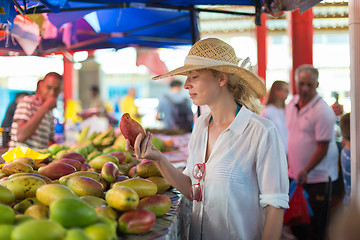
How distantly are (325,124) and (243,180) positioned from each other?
2006 mm

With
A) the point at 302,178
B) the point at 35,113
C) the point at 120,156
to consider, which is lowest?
the point at 302,178

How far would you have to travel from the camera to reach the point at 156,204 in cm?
144

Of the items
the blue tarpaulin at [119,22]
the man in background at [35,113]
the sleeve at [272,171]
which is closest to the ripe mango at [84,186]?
the sleeve at [272,171]

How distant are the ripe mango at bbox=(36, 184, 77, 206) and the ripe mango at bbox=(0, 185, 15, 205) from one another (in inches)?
3.6

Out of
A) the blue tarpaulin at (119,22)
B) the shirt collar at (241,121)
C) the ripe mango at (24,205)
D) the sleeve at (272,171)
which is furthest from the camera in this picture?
the blue tarpaulin at (119,22)

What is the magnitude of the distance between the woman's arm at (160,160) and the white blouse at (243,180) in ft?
0.50

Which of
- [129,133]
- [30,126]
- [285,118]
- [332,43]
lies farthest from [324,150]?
[332,43]

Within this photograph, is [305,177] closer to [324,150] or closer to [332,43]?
[324,150]

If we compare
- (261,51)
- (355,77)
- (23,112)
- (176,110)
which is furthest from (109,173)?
(261,51)

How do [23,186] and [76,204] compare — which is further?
[23,186]

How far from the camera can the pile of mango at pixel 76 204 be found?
950mm

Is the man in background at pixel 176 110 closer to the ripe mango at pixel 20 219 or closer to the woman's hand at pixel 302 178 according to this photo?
the woman's hand at pixel 302 178

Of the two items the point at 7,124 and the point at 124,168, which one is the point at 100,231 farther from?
the point at 7,124

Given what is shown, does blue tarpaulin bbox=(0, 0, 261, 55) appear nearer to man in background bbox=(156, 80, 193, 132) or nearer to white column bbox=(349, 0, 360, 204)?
white column bbox=(349, 0, 360, 204)
